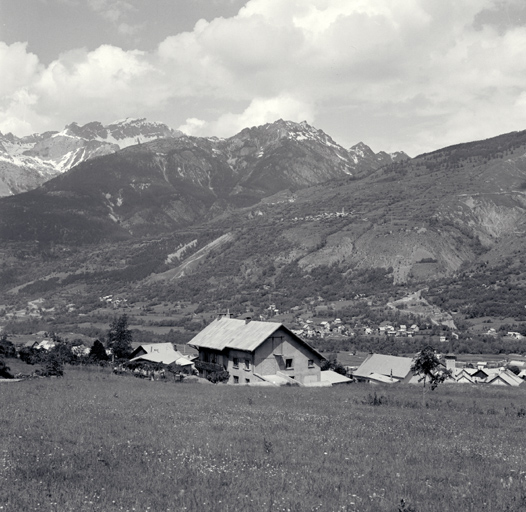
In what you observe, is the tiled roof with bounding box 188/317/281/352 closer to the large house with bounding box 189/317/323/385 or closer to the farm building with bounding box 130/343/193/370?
the large house with bounding box 189/317/323/385

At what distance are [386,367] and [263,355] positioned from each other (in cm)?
4060

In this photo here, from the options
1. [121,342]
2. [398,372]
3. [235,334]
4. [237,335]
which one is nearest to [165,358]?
[121,342]

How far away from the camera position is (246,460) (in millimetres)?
11695

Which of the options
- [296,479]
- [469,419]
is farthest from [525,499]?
[469,419]

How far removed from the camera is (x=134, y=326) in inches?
6166

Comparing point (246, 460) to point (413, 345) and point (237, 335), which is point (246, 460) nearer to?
point (237, 335)

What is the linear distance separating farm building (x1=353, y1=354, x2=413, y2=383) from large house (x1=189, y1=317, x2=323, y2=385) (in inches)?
1238

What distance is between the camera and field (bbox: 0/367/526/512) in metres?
9.17

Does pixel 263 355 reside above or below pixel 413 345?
above

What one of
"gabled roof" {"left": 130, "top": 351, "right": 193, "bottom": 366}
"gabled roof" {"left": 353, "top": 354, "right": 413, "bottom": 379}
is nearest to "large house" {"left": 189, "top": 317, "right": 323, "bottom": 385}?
"gabled roof" {"left": 130, "top": 351, "right": 193, "bottom": 366}

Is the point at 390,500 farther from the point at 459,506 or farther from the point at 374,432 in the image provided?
the point at 374,432

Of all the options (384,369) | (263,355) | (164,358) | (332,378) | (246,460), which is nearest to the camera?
(246,460)

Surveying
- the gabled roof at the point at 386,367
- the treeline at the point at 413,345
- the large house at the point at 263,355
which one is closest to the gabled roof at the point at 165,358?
the large house at the point at 263,355

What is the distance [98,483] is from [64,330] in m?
153
